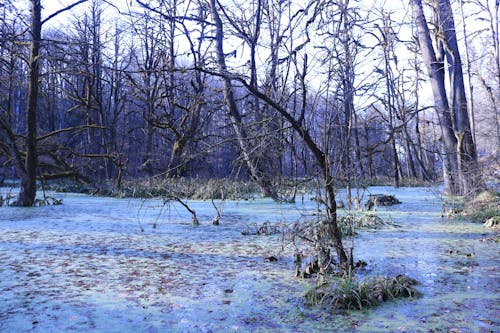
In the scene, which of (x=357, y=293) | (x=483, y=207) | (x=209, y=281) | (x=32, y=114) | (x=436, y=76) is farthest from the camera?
(x=436, y=76)

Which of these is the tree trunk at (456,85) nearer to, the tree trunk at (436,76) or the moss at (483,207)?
the tree trunk at (436,76)

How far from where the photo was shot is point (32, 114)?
7219 millimetres

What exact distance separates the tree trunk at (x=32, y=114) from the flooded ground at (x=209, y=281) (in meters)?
2.45

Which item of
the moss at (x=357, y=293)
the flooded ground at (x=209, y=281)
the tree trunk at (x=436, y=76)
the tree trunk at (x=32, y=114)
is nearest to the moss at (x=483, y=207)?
the flooded ground at (x=209, y=281)

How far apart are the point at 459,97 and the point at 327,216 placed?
6779mm

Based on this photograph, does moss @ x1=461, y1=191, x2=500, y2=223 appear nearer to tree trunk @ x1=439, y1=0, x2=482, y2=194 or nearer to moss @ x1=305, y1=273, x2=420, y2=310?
tree trunk @ x1=439, y1=0, x2=482, y2=194

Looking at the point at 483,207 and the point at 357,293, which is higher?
the point at 483,207

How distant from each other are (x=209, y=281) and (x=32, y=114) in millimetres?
6018

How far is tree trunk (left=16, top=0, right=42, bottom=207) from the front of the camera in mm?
6926

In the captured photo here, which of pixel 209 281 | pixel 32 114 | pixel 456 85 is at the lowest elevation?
pixel 209 281

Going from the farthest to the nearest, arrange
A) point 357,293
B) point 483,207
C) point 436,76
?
point 436,76
point 483,207
point 357,293

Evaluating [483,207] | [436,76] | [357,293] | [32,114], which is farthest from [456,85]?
[32,114]

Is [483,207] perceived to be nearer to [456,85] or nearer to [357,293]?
[456,85]

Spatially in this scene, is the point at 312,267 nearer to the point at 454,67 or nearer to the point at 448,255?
the point at 448,255
